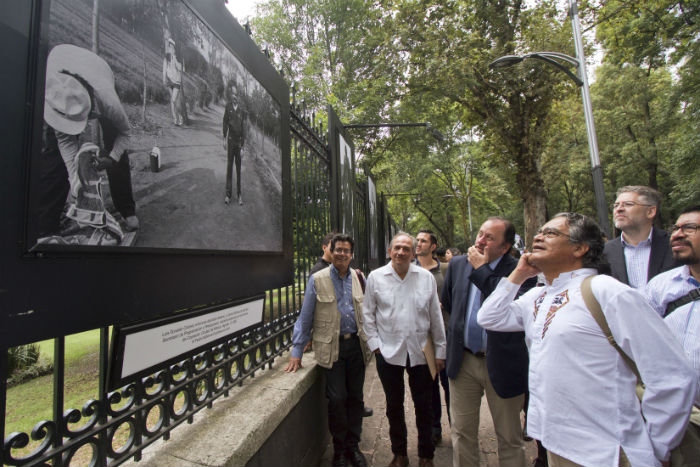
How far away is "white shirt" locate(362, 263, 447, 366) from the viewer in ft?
10.3

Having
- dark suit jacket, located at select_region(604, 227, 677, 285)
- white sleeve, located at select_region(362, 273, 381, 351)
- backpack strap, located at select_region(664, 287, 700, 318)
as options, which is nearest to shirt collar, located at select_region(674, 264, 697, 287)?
backpack strap, located at select_region(664, 287, 700, 318)

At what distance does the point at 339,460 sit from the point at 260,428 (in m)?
1.40

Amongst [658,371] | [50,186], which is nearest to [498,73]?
[658,371]

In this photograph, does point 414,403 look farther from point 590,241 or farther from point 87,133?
point 87,133

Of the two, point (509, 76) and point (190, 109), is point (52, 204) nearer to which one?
point (190, 109)

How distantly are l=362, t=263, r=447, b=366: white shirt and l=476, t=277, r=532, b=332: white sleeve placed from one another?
0.85 meters

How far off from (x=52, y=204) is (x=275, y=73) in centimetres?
266

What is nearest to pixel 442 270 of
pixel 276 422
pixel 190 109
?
pixel 276 422

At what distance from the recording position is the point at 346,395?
10.8ft

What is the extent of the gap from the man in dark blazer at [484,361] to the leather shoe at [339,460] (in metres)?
0.98

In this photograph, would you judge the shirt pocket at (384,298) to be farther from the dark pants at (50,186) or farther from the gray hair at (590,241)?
the dark pants at (50,186)

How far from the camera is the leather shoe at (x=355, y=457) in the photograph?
3133mm

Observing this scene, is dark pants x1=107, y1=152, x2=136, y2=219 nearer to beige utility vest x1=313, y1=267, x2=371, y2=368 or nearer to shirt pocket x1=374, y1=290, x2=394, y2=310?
beige utility vest x1=313, y1=267, x2=371, y2=368

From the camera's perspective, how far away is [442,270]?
4.91 m
